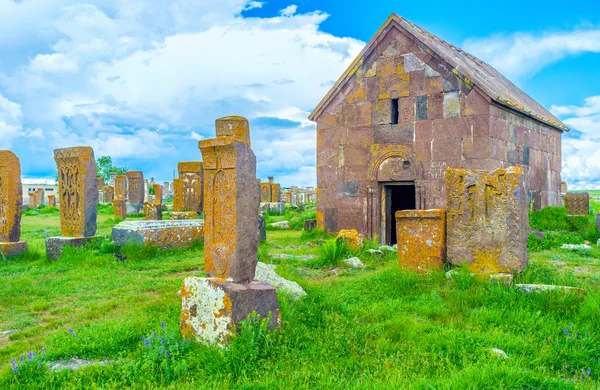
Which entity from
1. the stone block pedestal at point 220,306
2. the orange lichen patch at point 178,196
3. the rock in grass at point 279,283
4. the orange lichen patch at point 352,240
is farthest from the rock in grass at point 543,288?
the orange lichen patch at point 178,196

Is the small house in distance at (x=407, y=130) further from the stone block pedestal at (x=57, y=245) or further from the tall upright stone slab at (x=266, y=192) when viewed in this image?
the tall upright stone slab at (x=266, y=192)

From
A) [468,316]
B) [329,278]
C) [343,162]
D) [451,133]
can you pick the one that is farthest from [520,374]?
[343,162]

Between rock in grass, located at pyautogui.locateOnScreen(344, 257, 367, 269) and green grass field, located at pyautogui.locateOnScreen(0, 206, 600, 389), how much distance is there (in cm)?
97

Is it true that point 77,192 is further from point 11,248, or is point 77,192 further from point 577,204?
point 577,204

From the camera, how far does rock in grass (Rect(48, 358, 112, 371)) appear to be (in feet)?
11.2

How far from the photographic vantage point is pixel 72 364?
354 cm

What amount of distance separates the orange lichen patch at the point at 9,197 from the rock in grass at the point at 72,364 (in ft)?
19.9

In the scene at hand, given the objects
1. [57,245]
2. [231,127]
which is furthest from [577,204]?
[57,245]

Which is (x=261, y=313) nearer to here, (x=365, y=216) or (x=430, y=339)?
(x=430, y=339)

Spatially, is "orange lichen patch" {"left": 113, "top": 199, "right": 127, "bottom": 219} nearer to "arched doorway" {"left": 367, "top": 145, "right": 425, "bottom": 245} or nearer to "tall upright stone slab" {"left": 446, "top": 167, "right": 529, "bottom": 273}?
"arched doorway" {"left": 367, "top": 145, "right": 425, "bottom": 245}

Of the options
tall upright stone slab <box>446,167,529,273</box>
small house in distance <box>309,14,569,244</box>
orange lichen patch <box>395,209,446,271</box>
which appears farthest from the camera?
small house in distance <box>309,14,569,244</box>

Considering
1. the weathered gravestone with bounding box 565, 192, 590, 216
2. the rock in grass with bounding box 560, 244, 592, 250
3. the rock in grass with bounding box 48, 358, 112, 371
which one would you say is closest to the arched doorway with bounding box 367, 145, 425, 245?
the rock in grass with bounding box 560, 244, 592, 250

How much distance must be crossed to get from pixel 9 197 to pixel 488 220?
8.25 m

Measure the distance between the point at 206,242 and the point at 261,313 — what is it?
34.7 inches
